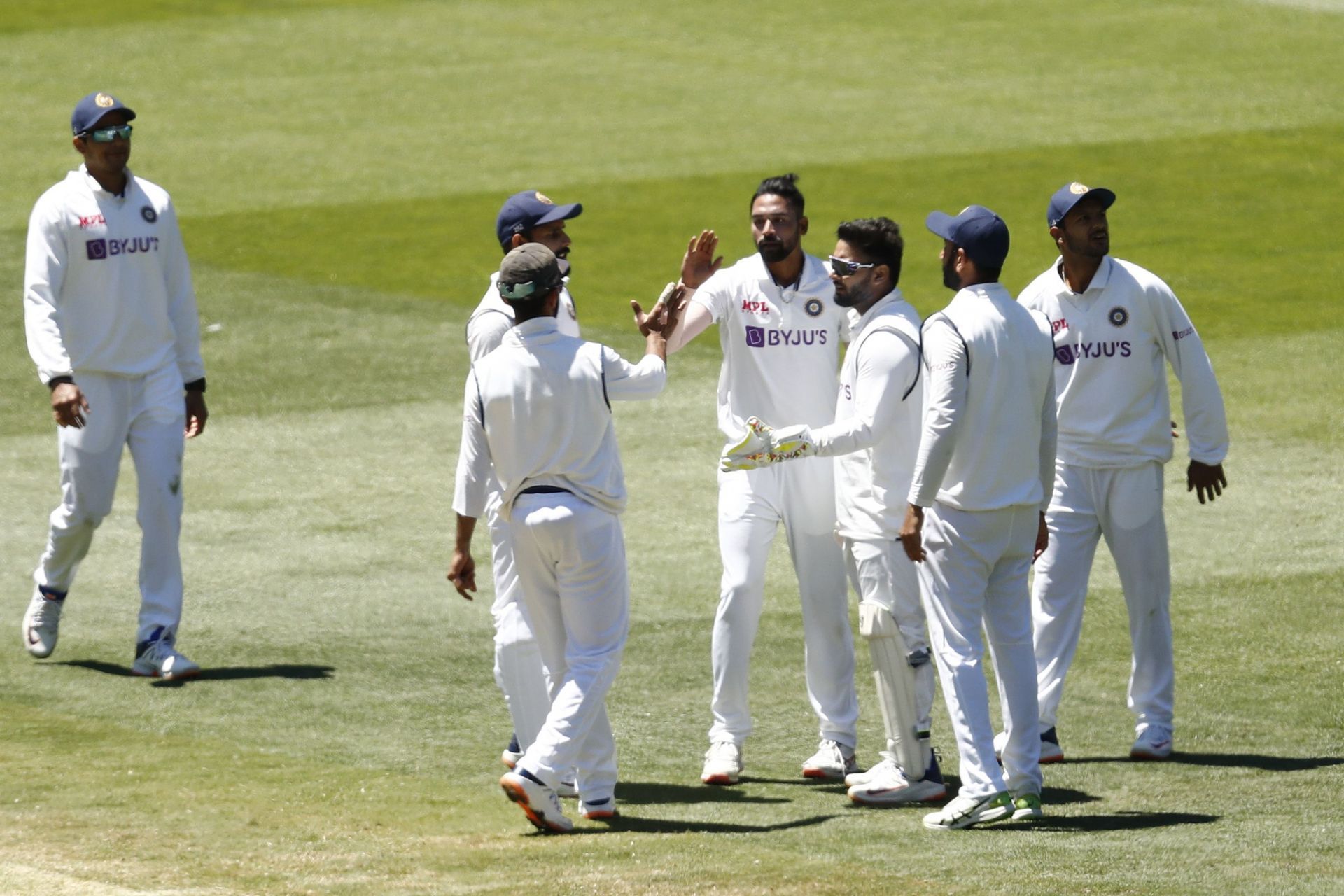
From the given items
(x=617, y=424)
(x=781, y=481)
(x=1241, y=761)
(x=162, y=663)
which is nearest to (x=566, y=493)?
(x=781, y=481)

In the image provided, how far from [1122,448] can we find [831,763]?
1802 mm

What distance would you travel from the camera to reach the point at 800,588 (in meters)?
8.30

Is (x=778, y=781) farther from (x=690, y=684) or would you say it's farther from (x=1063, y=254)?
(x=1063, y=254)

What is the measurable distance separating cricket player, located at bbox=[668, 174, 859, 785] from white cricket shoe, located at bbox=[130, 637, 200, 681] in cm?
279

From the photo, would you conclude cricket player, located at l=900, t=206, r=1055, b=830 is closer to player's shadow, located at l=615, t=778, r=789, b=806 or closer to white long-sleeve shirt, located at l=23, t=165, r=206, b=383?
player's shadow, located at l=615, t=778, r=789, b=806

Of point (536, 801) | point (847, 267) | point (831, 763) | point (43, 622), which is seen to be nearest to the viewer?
point (536, 801)

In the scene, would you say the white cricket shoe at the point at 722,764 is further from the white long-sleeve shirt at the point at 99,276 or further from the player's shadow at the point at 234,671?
the white long-sleeve shirt at the point at 99,276

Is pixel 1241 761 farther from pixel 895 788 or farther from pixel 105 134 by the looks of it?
pixel 105 134

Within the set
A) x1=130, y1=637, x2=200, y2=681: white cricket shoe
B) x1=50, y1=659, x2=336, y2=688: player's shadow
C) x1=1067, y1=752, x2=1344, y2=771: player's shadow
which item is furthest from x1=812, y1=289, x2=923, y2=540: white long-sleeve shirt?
x1=130, y1=637, x2=200, y2=681: white cricket shoe

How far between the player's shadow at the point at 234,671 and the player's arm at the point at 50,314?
124 cm

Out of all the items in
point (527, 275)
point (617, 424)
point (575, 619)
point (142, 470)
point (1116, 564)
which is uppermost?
point (527, 275)

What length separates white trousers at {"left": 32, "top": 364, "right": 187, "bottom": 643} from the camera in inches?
384

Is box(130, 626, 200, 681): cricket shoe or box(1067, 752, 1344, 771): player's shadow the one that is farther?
box(130, 626, 200, 681): cricket shoe

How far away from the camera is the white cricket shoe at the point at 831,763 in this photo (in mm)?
8156
